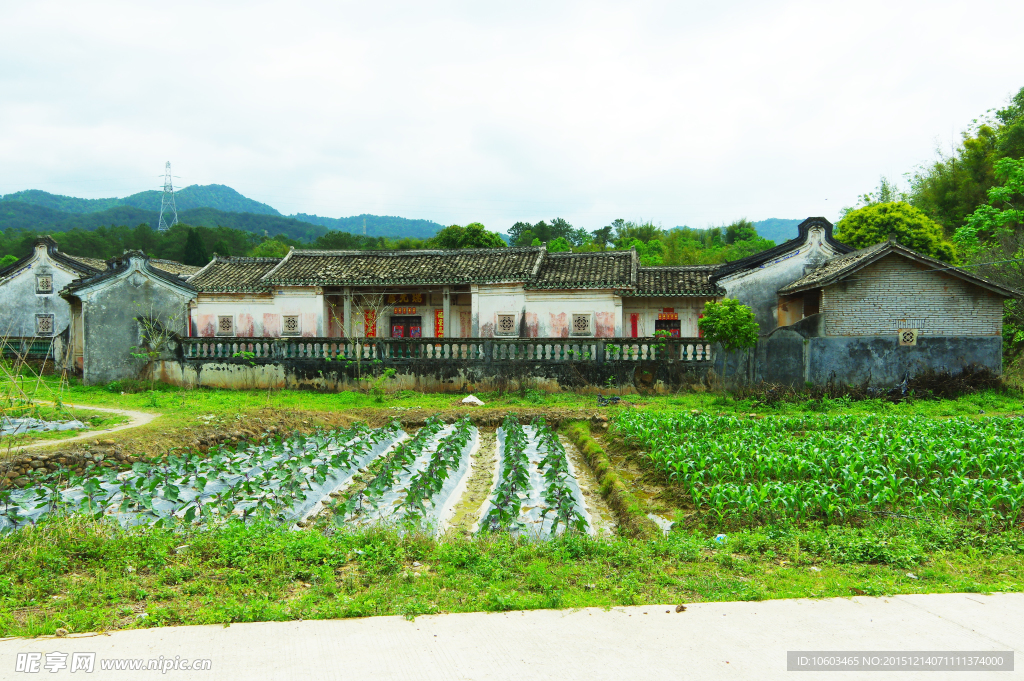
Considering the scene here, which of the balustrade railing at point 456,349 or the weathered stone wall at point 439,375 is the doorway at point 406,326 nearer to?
the balustrade railing at point 456,349

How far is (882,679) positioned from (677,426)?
327 inches

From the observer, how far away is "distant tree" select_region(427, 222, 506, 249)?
4550 cm

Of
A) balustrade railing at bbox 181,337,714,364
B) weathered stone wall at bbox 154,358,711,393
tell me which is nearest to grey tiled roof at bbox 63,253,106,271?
weathered stone wall at bbox 154,358,711,393

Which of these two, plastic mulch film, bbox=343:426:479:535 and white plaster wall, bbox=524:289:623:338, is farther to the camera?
white plaster wall, bbox=524:289:623:338

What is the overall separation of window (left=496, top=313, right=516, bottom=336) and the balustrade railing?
4.38m

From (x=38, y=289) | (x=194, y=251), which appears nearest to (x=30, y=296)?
(x=38, y=289)

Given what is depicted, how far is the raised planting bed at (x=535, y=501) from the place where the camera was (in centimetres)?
652

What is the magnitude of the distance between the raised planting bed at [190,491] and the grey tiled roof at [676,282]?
15567 mm

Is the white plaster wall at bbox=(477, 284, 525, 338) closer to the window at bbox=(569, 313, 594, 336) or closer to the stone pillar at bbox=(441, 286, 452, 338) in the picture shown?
the stone pillar at bbox=(441, 286, 452, 338)

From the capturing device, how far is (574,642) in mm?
3863

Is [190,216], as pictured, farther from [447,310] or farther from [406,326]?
[447,310]

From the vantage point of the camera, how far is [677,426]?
1168 cm

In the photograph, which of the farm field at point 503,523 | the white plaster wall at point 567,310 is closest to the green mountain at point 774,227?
the white plaster wall at point 567,310

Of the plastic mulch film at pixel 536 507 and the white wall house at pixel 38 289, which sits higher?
the white wall house at pixel 38 289
